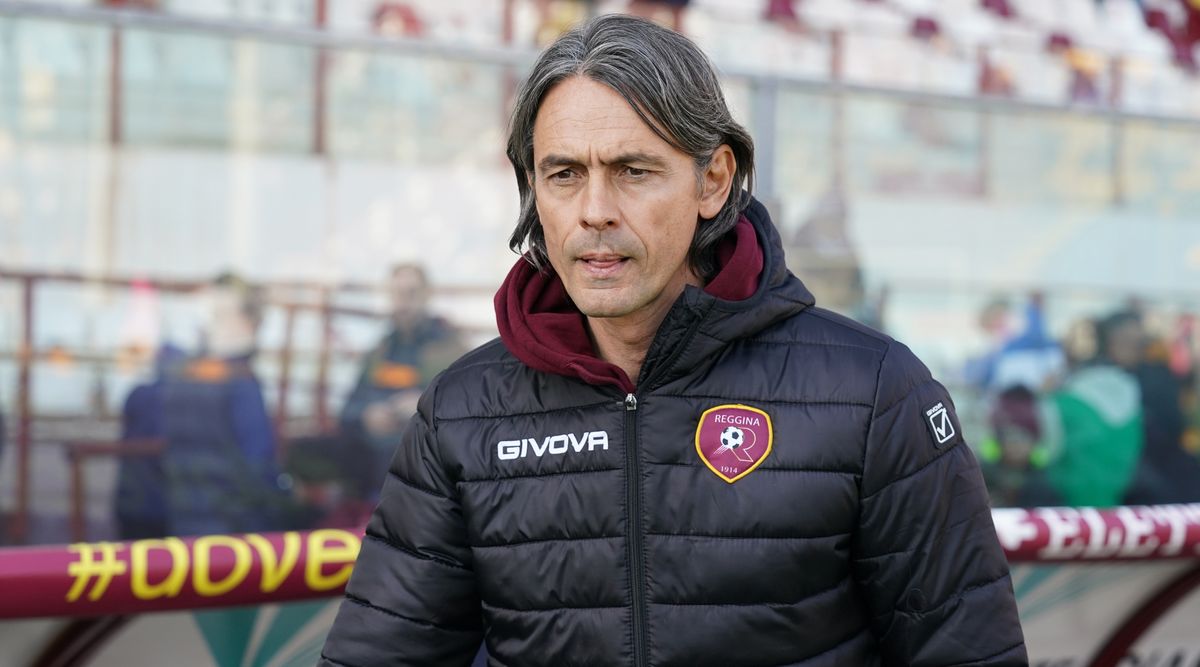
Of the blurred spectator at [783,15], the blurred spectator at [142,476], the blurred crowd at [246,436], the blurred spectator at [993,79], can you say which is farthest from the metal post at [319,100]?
the blurred spectator at [993,79]

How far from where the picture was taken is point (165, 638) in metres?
2.71

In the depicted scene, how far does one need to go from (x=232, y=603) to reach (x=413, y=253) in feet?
7.25

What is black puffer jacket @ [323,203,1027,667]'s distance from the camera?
65.2 inches

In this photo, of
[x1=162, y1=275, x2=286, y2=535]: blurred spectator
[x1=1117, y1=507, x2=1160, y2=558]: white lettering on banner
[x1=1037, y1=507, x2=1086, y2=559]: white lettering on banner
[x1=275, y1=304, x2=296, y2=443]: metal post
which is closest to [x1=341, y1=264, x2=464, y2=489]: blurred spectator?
[x1=275, y1=304, x2=296, y2=443]: metal post

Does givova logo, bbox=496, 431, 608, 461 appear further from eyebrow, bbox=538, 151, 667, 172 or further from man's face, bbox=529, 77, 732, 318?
eyebrow, bbox=538, 151, 667, 172

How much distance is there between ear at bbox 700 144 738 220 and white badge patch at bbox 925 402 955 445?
38cm

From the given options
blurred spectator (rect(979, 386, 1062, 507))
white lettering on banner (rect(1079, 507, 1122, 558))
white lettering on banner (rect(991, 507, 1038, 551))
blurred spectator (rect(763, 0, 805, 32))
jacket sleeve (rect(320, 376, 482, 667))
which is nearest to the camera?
jacket sleeve (rect(320, 376, 482, 667))

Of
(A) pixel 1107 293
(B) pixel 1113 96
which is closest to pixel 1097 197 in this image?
(A) pixel 1107 293

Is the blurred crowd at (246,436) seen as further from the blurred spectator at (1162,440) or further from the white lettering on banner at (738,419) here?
the white lettering on banner at (738,419)

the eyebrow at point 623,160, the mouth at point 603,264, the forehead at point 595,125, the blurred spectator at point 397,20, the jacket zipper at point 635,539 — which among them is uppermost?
the blurred spectator at point 397,20

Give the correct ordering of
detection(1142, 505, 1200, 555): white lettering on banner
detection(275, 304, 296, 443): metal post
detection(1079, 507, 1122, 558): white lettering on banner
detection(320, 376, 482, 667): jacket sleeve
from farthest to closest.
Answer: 1. detection(275, 304, 296, 443): metal post
2. detection(1142, 505, 1200, 555): white lettering on banner
3. detection(1079, 507, 1122, 558): white lettering on banner
4. detection(320, 376, 482, 667): jacket sleeve

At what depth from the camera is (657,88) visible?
1.68m

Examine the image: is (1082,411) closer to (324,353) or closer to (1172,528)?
→ (1172,528)

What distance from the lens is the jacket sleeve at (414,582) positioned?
1798 mm
